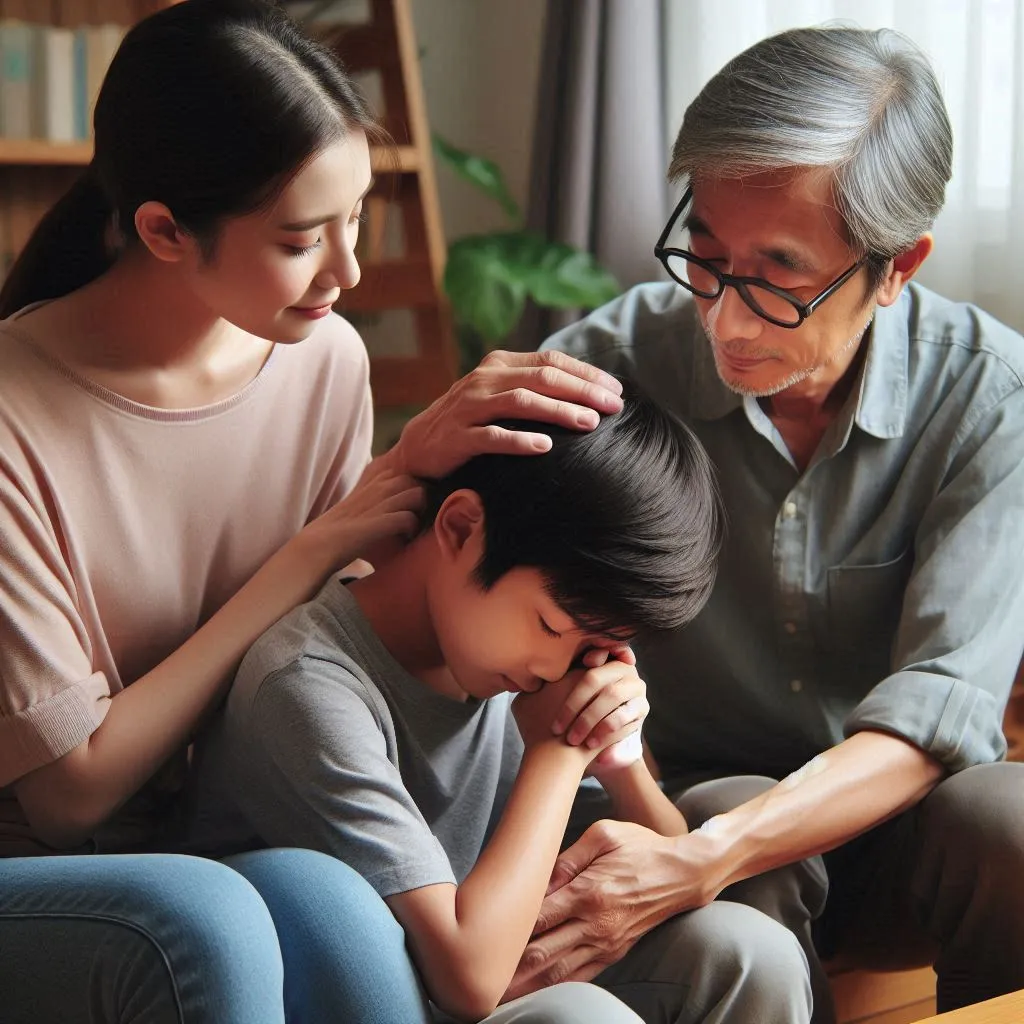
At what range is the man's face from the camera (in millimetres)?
1469

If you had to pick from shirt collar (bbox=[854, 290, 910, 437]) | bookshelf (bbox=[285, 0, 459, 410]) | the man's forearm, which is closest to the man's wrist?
the man's forearm

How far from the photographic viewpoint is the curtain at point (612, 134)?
2.71 m

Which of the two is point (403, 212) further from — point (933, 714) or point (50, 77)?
point (933, 714)

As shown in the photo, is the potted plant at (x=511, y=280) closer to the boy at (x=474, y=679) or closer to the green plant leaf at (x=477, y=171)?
the green plant leaf at (x=477, y=171)

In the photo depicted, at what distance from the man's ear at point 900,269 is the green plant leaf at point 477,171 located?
1399mm

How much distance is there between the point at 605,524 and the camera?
122cm

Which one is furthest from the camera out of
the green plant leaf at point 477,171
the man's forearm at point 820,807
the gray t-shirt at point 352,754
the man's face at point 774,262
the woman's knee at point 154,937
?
the green plant leaf at point 477,171

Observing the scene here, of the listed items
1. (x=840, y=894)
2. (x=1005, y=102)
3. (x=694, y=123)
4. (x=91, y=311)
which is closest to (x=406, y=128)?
(x=1005, y=102)

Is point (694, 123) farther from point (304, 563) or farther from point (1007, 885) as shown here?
point (1007, 885)

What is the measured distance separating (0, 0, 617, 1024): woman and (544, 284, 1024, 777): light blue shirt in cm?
42

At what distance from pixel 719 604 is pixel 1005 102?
1.08m

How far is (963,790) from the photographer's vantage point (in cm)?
144

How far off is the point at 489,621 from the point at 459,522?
10cm

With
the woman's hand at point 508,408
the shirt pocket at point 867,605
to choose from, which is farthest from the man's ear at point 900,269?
the woman's hand at point 508,408
